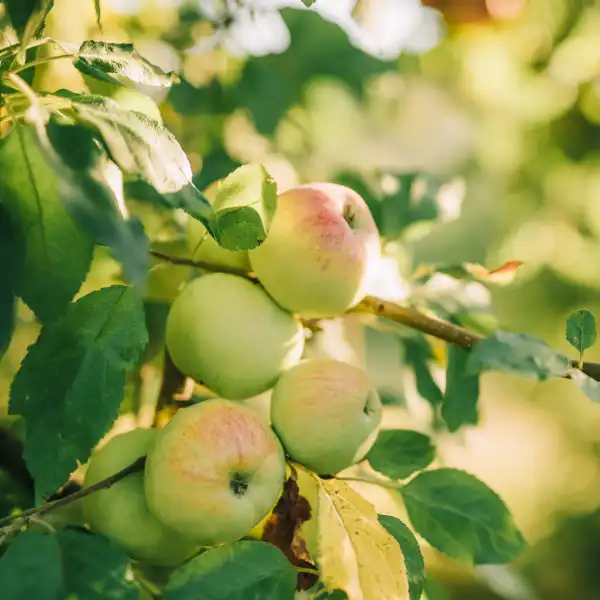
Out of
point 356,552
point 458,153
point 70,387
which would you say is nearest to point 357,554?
point 356,552

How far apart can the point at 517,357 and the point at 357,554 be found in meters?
0.17

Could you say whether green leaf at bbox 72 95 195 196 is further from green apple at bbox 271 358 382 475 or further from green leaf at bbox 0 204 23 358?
green apple at bbox 271 358 382 475

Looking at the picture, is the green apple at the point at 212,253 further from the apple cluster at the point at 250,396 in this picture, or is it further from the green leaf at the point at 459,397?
the green leaf at the point at 459,397

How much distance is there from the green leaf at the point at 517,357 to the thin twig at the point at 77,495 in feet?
0.88

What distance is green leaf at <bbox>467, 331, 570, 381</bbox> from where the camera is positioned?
460 mm

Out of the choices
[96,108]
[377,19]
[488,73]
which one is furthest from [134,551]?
[488,73]

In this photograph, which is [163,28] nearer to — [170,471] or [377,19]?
[377,19]

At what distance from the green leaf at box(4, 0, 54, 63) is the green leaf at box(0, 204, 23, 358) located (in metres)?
0.10

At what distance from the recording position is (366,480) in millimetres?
640

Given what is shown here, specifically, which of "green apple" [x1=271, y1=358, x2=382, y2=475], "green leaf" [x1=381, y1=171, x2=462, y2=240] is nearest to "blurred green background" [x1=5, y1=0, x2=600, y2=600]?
"green leaf" [x1=381, y1=171, x2=462, y2=240]

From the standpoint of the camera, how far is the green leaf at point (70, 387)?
520mm

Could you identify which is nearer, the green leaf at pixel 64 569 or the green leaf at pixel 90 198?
the green leaf at pixel 90 198

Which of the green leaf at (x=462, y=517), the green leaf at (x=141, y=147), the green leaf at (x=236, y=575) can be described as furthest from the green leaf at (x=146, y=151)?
the green leaf at (x=462, y=517)

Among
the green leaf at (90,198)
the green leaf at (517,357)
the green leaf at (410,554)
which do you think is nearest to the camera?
the green leaf at (90,198)
